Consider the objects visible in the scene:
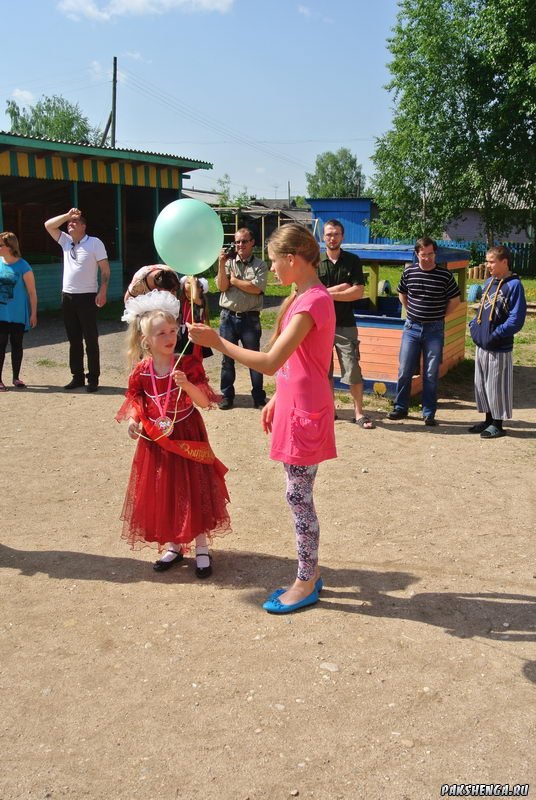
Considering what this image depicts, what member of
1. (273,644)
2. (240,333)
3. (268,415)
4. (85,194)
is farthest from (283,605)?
(85,194)

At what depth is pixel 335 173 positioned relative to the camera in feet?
361

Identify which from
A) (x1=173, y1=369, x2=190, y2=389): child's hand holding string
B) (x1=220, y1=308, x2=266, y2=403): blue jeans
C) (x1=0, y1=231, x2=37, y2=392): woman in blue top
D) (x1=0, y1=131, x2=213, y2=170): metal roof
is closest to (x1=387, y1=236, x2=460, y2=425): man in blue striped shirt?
(x1=220, y1=308, x2=266, y2=403): blue jeans

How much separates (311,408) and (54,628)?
5.60ft

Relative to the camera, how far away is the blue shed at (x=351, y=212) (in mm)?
28578

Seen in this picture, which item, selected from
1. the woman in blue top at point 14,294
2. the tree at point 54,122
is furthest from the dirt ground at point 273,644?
the tree at point 54,122

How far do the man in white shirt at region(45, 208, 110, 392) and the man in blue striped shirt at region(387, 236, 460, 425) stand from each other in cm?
340

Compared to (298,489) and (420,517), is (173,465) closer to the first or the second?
(298,489)

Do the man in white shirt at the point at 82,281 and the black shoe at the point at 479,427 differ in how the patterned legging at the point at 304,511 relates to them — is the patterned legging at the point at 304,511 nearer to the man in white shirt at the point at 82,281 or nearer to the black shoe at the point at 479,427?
the black shoe at the point at 479,427

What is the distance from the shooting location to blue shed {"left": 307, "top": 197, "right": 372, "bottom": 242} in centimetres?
2858

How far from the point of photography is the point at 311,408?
3572 mm

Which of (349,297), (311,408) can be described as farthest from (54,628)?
(349,297)

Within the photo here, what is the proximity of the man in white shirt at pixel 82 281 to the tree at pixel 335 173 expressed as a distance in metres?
105

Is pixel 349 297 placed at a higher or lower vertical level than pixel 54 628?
higher

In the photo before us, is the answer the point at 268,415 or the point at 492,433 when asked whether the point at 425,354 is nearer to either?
the point at 492,433
